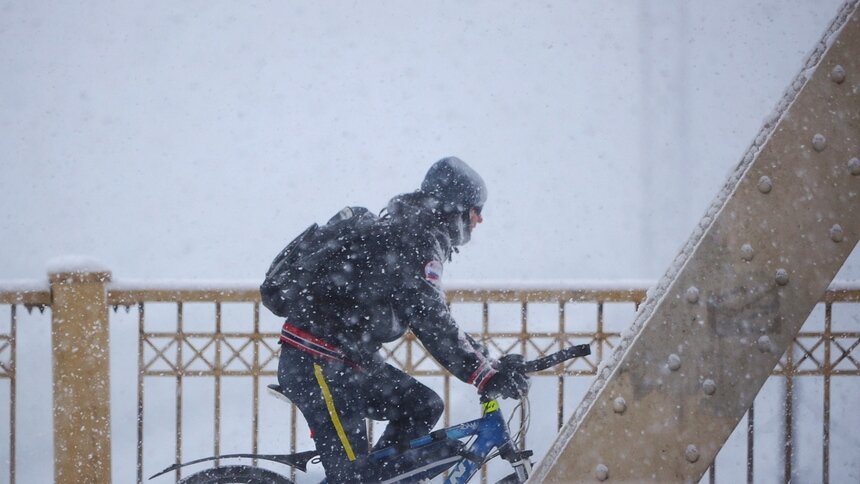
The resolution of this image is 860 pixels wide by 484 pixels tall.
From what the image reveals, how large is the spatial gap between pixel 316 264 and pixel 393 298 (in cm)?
32

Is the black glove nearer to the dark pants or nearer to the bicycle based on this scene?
the bicycle

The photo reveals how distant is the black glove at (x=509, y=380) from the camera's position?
2461mm

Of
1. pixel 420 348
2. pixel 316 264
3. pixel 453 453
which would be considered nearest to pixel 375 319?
pixel 316 264

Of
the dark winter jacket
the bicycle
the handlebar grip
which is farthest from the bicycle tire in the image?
the handlebar grip

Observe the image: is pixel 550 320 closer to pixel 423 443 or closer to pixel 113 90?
pixel 423 443

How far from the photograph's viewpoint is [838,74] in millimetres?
839

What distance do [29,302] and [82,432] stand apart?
2.71 ft

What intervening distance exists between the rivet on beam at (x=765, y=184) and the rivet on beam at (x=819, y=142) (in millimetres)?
67

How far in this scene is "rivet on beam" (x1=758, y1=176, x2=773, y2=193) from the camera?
861 millimetres

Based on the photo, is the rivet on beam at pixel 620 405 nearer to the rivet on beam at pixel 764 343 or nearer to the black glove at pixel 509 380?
the rivet on beam at pixel 764 343

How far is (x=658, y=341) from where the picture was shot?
Result: 87 centimetres

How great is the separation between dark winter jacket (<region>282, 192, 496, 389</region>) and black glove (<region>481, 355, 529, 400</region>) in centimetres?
3

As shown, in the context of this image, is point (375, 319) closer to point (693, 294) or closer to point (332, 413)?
point (332, 413)

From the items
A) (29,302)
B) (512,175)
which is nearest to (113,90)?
(512,175)
